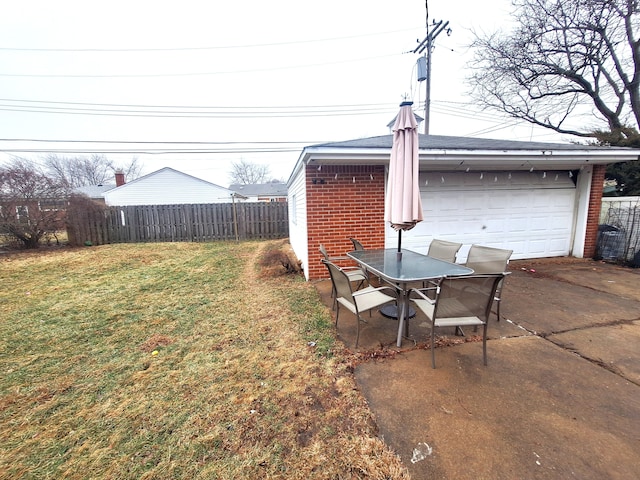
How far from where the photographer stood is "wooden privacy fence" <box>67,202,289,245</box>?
10.6 metres

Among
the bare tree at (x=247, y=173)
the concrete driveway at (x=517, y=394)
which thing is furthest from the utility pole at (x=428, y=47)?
the bare tree at (x=247, y=173)

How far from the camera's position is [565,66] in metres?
11.2

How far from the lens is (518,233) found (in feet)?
20.8

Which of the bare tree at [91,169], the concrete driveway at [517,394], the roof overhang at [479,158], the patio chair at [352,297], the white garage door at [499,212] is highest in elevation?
the bare tree at [91,169]

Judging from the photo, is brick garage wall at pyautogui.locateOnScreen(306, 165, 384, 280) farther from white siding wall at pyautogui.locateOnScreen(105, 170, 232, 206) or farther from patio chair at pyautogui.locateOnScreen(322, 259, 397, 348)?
white siding wall at pyautogui.locateOnScreen(105, 170, 232, 206)

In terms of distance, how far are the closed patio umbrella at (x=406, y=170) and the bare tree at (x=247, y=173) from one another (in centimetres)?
4442

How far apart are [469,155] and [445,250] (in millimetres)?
2150

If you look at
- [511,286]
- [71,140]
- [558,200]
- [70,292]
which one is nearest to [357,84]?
[558,200]

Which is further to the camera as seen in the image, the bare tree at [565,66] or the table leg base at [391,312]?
the bare tree at [565,66]

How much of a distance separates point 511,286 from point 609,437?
11.1 ft

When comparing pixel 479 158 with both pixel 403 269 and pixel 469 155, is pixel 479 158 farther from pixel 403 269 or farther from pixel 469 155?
pixel 403 269

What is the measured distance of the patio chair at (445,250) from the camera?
393 centimetres

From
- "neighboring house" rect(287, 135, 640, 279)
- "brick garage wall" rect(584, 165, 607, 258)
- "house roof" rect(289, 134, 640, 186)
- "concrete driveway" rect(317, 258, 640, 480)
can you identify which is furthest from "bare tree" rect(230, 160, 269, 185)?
"concrete driveway" rect(317, 258, 640, 480)

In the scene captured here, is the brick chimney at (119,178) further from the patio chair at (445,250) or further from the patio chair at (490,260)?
the patio chair at (490,260)
